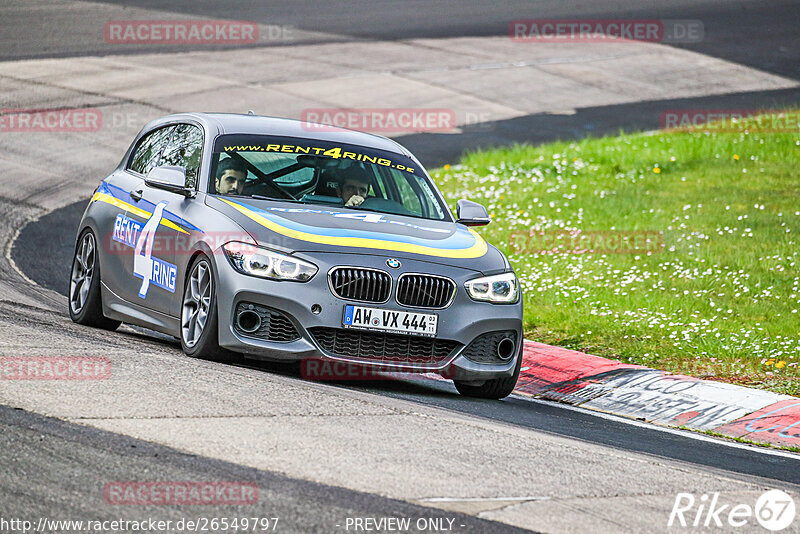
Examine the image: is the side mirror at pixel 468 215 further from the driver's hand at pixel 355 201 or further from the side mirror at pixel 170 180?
the side mirror at pixel 170 180

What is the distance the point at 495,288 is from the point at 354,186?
1.45 meters

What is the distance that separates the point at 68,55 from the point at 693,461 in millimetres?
21587

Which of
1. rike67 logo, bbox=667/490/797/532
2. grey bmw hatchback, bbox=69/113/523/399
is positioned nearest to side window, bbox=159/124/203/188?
grey bmw hatchback, bbox=69/113/523/399

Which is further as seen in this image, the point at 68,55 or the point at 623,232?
the point at 68,55

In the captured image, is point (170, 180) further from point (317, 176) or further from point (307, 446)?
point (307, 446)

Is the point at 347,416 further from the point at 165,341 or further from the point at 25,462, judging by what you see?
the point at 165,341

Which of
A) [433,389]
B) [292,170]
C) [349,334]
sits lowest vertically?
[433,389]

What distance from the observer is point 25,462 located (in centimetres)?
541

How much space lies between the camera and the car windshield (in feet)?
29.9

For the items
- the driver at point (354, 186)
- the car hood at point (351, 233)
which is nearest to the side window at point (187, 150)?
the car hood at point (351, 233)

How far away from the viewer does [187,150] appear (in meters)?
9.68

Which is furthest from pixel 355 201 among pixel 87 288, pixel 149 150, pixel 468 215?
pixel 87 288

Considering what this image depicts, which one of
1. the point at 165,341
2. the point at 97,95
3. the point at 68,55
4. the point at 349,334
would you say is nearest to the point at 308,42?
the point at 68,55

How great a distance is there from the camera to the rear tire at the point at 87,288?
10031 millimetres
